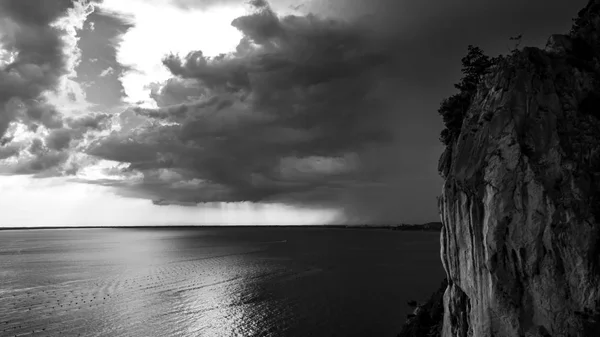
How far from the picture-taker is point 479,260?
23.8 meters

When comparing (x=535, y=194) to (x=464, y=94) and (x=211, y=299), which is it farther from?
(x=211, y=299)

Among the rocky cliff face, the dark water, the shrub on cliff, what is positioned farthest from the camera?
the dark water

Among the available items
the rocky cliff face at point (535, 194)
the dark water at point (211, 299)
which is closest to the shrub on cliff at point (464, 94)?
the rocky cliff face at point (535, 194)

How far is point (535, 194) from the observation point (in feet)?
68.9

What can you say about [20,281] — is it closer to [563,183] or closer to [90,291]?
[90,291]

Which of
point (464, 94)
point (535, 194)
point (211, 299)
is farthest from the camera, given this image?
point (211, 299)

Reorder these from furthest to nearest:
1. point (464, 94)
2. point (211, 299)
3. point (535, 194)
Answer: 1. point (211, 299)
2. point (464, 94)
3. point (535, 194)

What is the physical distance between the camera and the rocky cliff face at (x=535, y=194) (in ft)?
64.5

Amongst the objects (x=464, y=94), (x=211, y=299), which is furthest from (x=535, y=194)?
(x=211, y=299)

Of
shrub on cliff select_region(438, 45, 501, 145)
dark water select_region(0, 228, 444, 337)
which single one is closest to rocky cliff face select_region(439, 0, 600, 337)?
shrub on cliff select_region(438, 45, 501, 145)

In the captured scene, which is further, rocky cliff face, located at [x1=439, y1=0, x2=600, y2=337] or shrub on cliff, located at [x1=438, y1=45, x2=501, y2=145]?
shrub on cliff, located at [x1=438, y1=45, x2=501, y2=145]

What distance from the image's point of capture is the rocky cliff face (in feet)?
64.5

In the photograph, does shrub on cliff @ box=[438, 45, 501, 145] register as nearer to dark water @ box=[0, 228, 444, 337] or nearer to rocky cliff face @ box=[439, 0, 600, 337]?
rocky cliff face @ box=[439, 0, 600, 337]

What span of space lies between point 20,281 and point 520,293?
10844 centimetres
